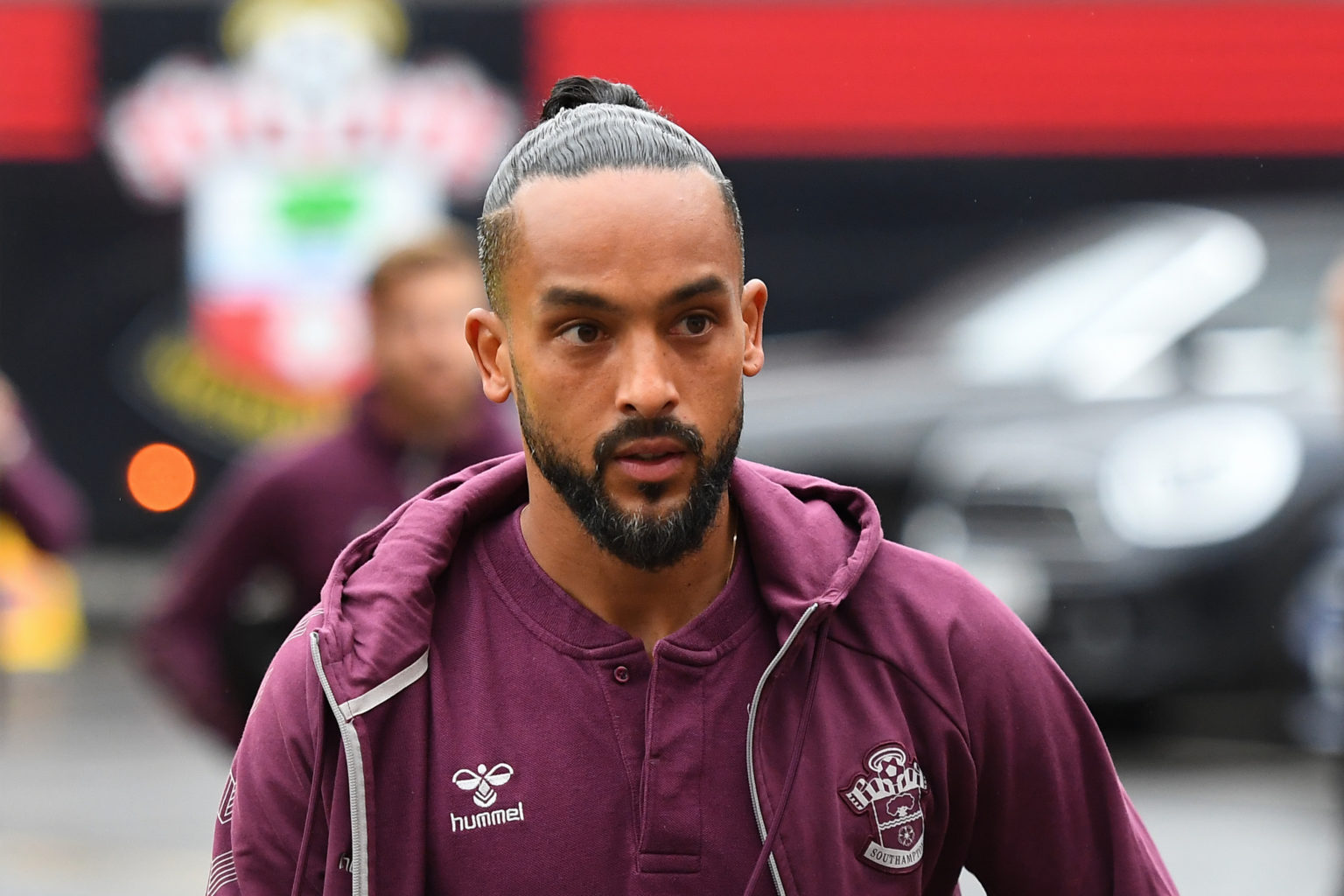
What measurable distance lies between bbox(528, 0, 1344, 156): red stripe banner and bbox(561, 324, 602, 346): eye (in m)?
8.87

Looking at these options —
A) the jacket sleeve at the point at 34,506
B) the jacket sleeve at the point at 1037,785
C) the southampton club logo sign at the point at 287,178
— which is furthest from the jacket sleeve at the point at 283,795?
the southampton club logo sign at the point at 287,178

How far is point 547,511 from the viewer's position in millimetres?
2426

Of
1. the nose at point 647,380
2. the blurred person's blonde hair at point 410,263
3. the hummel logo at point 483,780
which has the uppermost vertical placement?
the blurred person's blonde hair at point 410,263

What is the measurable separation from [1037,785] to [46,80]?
31.7 feet

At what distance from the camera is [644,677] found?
7.63ft

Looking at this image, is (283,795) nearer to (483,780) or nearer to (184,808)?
(483,780)

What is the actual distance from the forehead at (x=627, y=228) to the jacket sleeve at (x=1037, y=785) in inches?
19.7

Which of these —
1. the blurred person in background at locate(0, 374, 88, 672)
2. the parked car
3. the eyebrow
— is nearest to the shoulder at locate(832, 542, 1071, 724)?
the eyebrow

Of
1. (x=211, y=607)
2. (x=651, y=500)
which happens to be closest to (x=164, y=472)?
(x=211, y=607)

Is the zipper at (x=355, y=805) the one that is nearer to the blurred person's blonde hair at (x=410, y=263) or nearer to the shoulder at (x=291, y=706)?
the shoulder at (x=291, y=706)

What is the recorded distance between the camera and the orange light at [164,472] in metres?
11.2

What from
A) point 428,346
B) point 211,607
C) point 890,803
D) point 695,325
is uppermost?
point 428,346

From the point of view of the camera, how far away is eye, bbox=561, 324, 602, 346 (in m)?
2.30

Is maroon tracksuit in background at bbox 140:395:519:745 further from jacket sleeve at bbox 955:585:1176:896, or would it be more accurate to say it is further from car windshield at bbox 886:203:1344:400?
car windshield at bbox 886:203:1344:400
